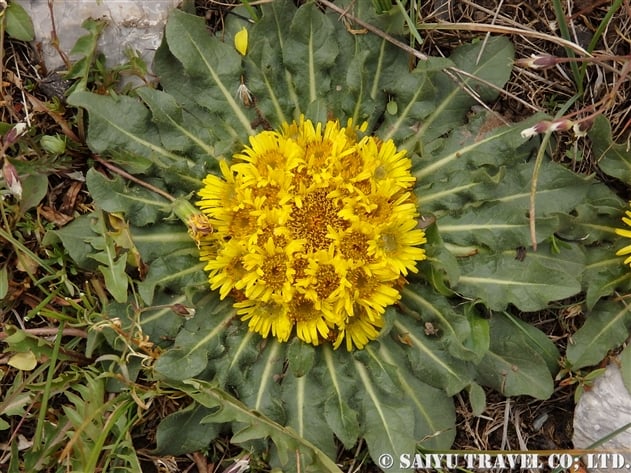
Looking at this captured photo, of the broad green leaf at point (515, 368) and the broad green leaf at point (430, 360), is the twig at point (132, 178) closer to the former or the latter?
the broad green leaf at point (430, 360)

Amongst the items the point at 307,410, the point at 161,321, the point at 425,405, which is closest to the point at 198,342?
the point at 161,321

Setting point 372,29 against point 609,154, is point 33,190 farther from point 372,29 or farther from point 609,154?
point 609,154

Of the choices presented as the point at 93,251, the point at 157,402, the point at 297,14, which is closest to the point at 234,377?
the point at 157,402

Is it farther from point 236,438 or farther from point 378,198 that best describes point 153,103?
point 236,438

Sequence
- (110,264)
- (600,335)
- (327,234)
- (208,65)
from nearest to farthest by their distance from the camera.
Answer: (327,234) → (110,264) → (208,65) → (600,335)

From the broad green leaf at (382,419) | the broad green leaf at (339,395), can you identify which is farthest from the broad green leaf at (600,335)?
the broad green leaf at (339,395)

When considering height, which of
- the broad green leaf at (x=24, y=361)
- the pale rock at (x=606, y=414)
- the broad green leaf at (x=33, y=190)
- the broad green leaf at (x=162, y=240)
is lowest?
the pale rock at (x=606, y=414)
